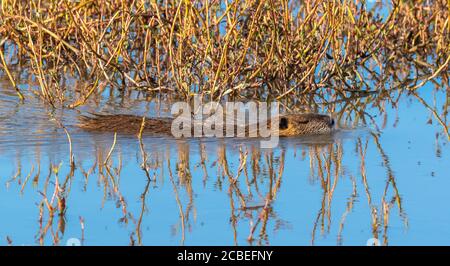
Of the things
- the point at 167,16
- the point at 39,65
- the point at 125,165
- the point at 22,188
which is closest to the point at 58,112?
the point at 39,65

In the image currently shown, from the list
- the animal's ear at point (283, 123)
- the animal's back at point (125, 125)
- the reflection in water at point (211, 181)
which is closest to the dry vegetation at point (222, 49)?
the animal's back at point (125, 125)

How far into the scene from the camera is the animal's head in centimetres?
813

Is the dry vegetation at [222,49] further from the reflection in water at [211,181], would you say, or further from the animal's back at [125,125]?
the reflection in water at [211,181]

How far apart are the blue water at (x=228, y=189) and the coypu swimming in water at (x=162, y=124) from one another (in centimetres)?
14

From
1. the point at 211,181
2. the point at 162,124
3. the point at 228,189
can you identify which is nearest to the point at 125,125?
the point at 162,124

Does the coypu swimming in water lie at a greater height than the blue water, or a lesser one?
greater

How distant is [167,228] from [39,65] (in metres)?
3.51

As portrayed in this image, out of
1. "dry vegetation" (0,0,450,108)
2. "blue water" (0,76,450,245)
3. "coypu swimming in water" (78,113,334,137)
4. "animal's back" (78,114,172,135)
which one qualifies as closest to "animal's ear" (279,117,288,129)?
"coypu swimming in water" (78,113,334,137)

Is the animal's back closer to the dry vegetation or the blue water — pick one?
the blue water

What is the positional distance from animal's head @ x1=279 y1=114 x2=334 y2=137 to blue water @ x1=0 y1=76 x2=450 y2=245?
0.48 ft

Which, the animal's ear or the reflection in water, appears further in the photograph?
the animal's ear

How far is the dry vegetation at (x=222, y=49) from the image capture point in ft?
27.9

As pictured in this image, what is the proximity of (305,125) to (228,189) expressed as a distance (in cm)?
225

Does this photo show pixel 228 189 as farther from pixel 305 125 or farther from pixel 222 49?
pixel 222 49
